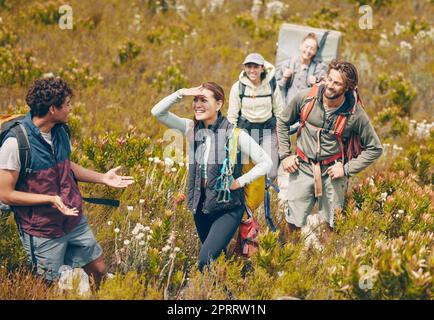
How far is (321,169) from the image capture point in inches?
182

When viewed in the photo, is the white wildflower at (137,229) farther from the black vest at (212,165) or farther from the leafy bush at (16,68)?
the leafy bush at (16,68)

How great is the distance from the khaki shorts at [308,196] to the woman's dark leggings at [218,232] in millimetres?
862

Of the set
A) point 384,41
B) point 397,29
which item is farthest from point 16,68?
point 397,29

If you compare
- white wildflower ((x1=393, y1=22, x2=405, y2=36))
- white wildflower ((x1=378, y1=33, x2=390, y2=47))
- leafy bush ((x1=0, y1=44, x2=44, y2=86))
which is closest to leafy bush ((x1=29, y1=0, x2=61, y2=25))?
leafy bush ((x1=0, y1=44, x2=44, y2=86))

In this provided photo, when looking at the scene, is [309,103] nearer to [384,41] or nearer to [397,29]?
[384,41]

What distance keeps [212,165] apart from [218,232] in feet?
1.65

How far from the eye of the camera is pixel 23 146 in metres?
3.36

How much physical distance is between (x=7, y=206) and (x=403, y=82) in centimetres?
771

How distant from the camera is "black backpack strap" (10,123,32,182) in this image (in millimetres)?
3359

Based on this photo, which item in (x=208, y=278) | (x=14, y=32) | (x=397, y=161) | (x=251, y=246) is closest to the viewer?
(x=208, y=278)

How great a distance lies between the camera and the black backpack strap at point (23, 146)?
336 cm

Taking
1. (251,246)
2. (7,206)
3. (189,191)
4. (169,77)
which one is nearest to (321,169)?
(251,246)
